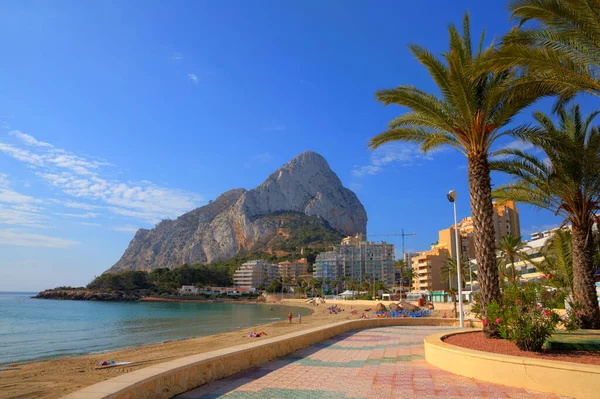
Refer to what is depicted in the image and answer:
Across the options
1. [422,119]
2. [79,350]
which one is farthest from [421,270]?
[422,119]

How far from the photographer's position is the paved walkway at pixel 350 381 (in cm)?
532

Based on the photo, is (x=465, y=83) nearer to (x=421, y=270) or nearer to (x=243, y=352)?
(x=243, y=352)

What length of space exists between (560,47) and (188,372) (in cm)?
853

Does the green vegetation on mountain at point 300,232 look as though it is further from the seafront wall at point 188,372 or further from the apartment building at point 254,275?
the seafront wall at point 188,372

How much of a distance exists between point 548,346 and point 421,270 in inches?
3475

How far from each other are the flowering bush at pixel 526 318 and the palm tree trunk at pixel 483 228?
0.61m

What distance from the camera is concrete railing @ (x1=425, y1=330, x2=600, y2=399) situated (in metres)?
5.01

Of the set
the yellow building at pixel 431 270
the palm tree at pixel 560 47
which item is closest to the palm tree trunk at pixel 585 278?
the palm tree at pixel 560 47

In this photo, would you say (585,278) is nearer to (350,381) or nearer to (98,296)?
(350,381)

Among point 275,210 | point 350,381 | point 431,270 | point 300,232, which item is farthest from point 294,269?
point 350,381

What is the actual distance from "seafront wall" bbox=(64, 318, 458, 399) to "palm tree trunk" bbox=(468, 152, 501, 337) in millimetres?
4322

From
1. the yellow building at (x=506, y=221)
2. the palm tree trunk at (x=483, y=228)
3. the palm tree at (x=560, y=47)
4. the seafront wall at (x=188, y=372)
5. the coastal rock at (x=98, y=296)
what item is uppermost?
the yellow building at (x=506, y=221)

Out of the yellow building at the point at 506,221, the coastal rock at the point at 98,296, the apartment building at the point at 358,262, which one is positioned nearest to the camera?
the yellow building at the point at 506,221

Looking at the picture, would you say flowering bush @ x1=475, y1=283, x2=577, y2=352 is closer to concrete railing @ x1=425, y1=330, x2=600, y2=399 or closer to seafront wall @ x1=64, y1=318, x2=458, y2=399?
concrete railing @ x1=425, y1=330, x2=600, y2=399
